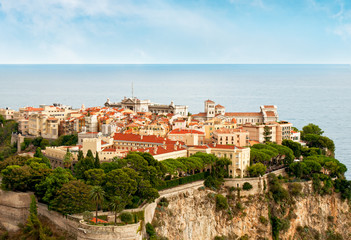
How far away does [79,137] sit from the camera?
66125mm

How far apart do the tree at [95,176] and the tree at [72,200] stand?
1.51m

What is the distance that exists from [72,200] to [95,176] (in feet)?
13.1

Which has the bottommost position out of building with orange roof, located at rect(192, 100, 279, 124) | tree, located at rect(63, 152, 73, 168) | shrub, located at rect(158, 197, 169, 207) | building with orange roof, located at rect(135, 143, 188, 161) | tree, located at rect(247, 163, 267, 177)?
shrub, located at rect(158, 197, 169, 207)

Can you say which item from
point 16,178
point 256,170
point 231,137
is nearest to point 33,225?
point 16,178

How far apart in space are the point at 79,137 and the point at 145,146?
35.2 ft

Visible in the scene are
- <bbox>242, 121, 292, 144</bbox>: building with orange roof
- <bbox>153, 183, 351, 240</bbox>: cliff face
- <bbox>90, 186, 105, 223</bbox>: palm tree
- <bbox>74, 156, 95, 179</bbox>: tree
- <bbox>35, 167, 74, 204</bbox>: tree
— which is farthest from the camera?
<bbox>242, 121, 292, 144</bbox>: building with orange roof

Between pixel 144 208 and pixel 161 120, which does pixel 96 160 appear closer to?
pixel 144 208

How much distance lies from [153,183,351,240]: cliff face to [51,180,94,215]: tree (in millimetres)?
6769

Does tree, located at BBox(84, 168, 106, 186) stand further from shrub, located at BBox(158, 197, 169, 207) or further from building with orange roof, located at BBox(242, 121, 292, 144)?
building with orange roof, located at BBox(242, 121, 292, 144)

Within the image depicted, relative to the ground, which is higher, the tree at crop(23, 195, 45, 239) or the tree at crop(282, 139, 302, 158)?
the tree at crop(282, 139, 302, 158)

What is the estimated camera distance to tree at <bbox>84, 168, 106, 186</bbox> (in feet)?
143

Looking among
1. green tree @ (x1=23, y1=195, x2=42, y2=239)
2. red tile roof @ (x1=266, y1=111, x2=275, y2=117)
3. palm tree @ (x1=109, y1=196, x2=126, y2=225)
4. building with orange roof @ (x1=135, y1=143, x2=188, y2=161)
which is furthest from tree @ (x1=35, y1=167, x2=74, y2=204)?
red tile roof @ (x1=266, y1=111, x2=275, y2=117)

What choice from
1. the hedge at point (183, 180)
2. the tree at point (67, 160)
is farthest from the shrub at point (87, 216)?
the tree at point (67, 160)

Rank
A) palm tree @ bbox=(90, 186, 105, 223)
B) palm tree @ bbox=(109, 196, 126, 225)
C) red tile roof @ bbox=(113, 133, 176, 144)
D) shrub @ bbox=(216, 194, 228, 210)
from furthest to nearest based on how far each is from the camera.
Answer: red tile roof @ bbox=(113, 133, 176, 144) < shrub @ bbox=(216, 194, 228, 210) < palm tree @ bbox=(109, 196, 126, 225) < palm tree @ bbox=(90, 186, 105, 223)
